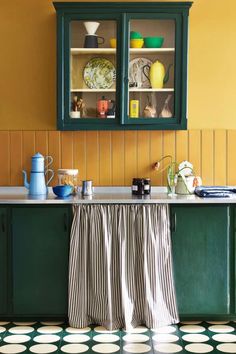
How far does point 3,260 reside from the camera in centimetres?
429

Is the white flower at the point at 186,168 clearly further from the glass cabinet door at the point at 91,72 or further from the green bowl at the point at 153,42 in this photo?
the green bowl at the point at 153,42

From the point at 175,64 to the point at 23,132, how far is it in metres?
1.27

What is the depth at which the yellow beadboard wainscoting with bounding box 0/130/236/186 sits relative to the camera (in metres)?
4.86

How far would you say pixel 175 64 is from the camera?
4.52m

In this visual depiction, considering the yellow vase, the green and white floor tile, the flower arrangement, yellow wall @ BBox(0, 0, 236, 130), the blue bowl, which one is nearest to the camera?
the green and white floor tile

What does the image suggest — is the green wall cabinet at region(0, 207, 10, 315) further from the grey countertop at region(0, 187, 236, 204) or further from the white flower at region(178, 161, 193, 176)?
the white flower at region(178, 161, 193, 176)

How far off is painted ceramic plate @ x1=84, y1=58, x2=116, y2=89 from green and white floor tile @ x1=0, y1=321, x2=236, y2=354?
5.56ft

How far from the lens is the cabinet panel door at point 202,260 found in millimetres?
4281

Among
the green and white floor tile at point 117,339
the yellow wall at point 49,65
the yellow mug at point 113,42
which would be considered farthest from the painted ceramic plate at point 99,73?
the green and white floor tile at point 117,339

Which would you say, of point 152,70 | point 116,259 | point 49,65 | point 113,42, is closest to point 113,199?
point 116,259

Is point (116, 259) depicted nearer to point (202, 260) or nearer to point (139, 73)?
point (202, 260)

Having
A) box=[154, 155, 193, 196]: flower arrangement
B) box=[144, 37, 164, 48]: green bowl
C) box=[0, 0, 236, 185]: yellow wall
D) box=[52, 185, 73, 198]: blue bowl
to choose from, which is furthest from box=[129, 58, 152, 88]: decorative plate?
box=[52, 185, 73, 198]: blue bowl

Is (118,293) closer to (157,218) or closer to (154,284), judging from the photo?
(154,284)

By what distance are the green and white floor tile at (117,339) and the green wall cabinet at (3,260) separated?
0.51 feet
